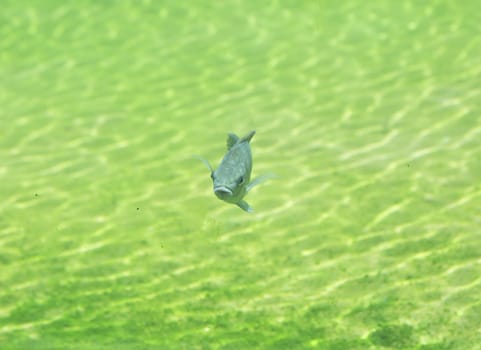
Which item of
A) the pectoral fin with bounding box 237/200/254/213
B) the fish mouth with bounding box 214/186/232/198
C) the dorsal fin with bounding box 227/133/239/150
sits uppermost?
the dorsal fin with bounding box 227/133/239/150

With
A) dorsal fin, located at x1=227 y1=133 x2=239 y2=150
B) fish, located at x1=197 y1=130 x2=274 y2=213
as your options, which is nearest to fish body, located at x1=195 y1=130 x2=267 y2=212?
fish, located at x1=197 y1=130 x2=274 y2=213

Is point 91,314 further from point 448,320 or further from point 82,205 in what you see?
point 448,320

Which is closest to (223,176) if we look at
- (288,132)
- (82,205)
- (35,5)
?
(82,205)

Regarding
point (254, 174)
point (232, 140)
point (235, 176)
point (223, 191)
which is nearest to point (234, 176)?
point (235, 176)

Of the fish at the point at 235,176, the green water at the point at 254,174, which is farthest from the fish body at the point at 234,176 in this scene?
the green water at the point at 254,174

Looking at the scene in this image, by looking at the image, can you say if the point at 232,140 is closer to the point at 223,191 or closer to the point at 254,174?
the point at 223,191

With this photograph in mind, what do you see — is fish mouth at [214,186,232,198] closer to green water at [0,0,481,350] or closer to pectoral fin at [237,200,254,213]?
pectoral fin at [237,200,254,213]
